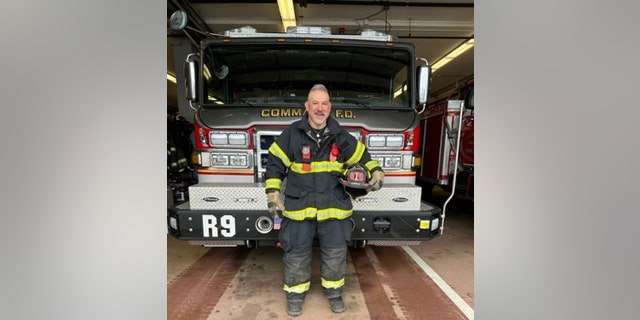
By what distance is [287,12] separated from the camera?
6.41m

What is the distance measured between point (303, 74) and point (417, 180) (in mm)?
4402

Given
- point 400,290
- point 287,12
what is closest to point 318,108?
point 400,290

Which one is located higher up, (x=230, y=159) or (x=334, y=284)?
(x=230, y=159)

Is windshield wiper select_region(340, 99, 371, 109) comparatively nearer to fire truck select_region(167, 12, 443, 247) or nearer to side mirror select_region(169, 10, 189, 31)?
fire truck select_region(167, 12, 443, 247)

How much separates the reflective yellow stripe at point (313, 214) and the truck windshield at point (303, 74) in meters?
1.21

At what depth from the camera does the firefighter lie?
2615mm

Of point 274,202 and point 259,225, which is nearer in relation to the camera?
point 274,202

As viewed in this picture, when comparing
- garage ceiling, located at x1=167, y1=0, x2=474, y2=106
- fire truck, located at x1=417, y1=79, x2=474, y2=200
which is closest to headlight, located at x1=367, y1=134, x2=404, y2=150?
fire truck, located at x1=417, y1=79, x2=474, y2=200

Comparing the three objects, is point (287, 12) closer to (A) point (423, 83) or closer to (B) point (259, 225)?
(A) point (423, 83)

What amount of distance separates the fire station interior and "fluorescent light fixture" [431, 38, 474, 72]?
27 mm

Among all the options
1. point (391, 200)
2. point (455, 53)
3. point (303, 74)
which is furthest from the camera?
Result: point (455, 53)

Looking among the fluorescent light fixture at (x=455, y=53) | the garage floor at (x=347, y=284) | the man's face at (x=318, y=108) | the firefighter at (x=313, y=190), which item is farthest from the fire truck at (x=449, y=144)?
the fluorescent light fixture at (x=455, y=53)

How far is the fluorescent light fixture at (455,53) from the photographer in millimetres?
9234
